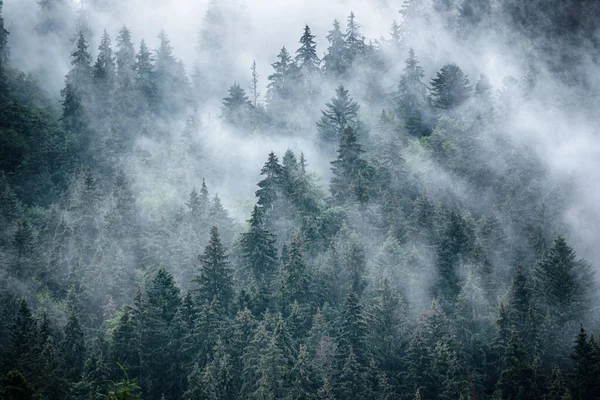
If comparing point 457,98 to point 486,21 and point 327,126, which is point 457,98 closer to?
point 327,126

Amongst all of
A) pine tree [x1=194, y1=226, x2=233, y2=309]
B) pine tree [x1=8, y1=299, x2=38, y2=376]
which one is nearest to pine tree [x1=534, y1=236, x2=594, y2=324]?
pine tree [x1=194, y1=226, x2=233, y2=309]

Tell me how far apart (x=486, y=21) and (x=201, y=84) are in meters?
53.9

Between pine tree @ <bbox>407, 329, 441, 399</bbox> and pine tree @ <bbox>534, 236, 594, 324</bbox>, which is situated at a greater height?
pine tree @ <bbox>534, 236, 594, 324</bbox>

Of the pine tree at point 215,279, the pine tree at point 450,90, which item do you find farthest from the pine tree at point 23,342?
the pine tree at point 450,90

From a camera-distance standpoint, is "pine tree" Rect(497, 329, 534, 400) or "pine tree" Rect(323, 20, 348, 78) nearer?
"pine tree" Rect(497, 329, 534, 400)

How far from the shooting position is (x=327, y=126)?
9712 centimetres

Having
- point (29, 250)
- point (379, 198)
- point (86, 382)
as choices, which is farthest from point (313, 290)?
point (29, 250)

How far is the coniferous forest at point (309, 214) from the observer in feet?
187

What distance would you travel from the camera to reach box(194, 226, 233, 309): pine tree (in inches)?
2589

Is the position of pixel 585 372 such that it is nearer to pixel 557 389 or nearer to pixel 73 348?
pixel 557 389

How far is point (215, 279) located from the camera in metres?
66.2

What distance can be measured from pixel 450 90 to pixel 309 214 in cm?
3363

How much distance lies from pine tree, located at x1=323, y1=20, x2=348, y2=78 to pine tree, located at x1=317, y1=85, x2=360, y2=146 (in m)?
15.5

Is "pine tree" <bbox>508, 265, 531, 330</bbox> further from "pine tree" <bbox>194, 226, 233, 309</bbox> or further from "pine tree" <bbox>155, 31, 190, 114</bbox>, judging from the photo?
"pine tree" <bbox>155, 31, 190, 114</bbox>
